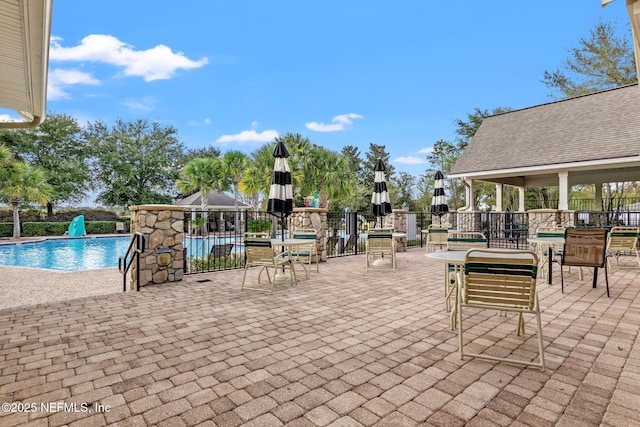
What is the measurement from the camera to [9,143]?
24.7 metres

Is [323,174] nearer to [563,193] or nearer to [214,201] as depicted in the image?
→ [563,193]

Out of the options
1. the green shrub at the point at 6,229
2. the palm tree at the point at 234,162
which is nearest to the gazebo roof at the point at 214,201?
the palm tree at the point at 234,162

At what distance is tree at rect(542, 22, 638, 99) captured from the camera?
1703 cm

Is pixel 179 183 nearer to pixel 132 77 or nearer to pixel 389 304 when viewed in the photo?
pixel 389 304

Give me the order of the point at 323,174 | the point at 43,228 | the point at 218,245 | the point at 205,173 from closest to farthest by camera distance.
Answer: the point at 218,245, the point at 323,174, the point at 205,173, the point at 43,228

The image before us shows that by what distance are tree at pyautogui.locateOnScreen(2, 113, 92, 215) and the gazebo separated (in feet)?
94.4

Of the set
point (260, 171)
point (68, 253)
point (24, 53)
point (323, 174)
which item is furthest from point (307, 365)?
point (68, 253)

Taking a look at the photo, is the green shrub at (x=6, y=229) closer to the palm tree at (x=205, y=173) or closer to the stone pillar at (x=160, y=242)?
the palm tree at (x=205, y=173)

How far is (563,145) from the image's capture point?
1242 cm

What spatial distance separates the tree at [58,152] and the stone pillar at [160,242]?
83.6ft

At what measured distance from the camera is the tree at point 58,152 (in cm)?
2533

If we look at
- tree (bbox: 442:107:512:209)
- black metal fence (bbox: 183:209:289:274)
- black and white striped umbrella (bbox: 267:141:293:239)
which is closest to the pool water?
black metal fence (bbox: 183:209:289:274)

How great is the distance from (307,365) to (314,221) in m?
6.14

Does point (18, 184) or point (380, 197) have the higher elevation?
point (18, 184)
